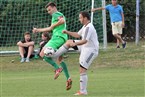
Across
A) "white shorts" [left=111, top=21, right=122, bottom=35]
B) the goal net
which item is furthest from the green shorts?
the goal net

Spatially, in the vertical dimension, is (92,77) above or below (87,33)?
below

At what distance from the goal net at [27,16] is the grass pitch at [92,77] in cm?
189

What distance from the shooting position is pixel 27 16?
25062 millimetres

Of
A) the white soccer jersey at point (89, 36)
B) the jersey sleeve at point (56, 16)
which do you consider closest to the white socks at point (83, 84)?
the white soccer jersey at point (89, 36)

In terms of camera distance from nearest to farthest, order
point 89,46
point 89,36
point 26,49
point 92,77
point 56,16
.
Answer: point 89,36 → point 89,46 → point 56,16 → point 92,77 → point 26,49

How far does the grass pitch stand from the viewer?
41.8 feet

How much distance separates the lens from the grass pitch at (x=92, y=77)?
41.8 ft

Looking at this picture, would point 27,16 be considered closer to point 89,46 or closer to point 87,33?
point 89,46

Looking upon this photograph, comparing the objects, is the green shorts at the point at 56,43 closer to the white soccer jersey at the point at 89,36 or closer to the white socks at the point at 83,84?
the white soccer jersey at the point at 89,36

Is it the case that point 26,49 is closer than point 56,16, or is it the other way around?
point 56,16

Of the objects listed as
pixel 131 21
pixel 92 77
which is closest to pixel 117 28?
pixel 92 77

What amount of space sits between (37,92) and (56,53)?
1254 mm

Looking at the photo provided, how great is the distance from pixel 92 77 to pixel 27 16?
28.6ft

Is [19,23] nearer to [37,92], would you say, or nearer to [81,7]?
[81,7]
